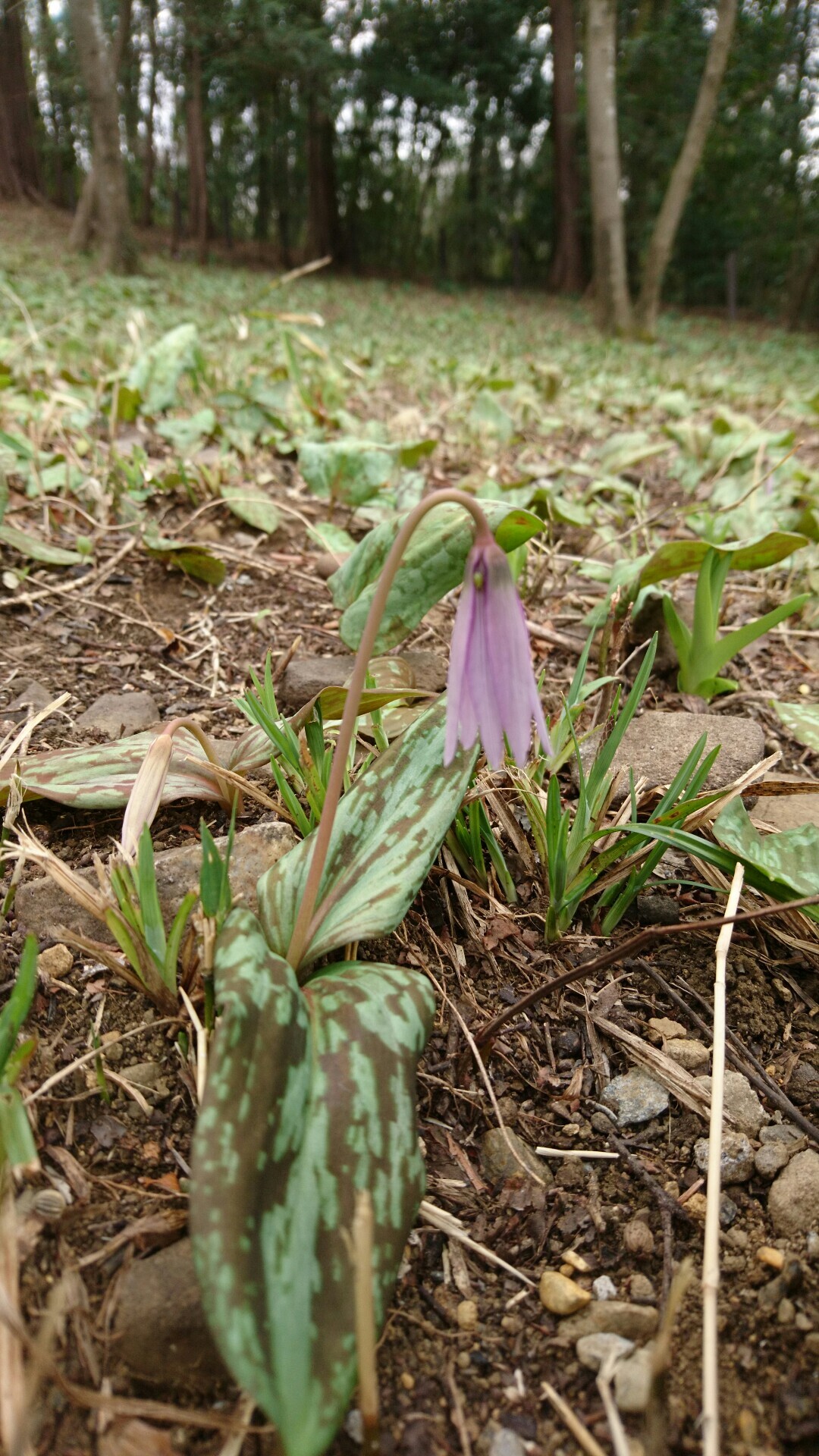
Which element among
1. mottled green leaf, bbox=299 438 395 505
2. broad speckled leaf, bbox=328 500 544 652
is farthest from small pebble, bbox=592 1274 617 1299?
mottled green leaf, bbox=299 438 395 505

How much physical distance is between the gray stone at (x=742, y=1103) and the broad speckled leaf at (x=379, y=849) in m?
0.42

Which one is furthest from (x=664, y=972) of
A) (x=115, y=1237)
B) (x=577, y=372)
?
(x=577, y=372)

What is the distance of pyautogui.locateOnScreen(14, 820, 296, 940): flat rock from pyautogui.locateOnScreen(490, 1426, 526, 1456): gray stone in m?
0.54

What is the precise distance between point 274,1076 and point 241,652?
3.83 ft

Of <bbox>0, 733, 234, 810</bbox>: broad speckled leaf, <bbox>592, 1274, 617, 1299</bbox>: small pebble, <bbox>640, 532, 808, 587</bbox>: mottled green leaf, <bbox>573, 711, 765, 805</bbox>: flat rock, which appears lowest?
<bbox>592, 1274, 617, 1299</bbox>: small pebble

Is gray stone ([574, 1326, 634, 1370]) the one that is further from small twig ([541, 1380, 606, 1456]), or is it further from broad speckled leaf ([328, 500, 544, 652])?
broad speckled leaf ([328, 500, 544, 652])

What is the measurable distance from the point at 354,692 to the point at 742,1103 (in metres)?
0.64

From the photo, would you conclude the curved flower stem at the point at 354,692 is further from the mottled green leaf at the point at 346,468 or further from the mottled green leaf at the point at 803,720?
the mottled green leaf at the point at 346,468

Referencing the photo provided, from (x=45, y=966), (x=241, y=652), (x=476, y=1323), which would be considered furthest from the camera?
(x=241, y=652)

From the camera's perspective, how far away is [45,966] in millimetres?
1040

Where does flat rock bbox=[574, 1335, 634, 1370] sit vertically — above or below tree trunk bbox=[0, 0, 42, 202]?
below

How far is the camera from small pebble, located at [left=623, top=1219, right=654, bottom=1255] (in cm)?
87

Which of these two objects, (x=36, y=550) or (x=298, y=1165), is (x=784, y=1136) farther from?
(x=36, y=550)

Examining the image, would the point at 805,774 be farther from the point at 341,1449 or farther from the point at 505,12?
the point at 505,12
